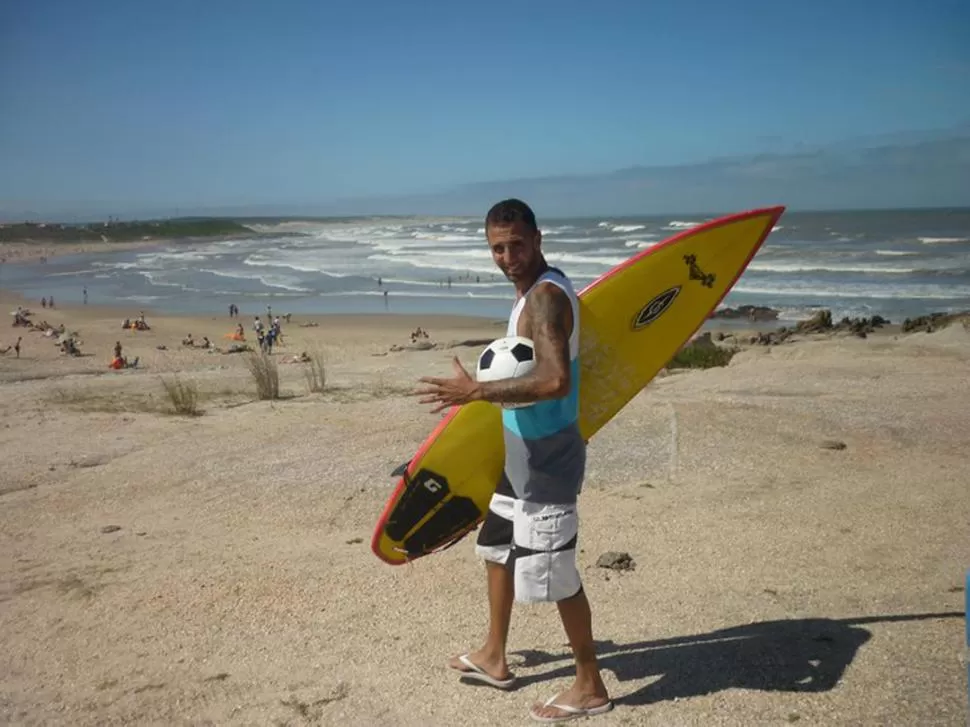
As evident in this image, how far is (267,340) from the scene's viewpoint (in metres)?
18.6

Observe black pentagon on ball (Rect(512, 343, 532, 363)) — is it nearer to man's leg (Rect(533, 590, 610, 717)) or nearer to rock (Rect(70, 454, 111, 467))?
man's leg (Rect(533, 590, 610, 717))

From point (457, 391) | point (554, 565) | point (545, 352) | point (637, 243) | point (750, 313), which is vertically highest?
point (637, 243)

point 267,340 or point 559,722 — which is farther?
point 267,340

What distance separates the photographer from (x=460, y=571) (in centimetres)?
508

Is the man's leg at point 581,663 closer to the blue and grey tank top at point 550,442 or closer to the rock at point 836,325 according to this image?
the blue and grey tank top at point 550,442

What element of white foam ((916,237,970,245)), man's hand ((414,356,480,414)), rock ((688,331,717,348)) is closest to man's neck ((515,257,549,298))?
man's hand ((414,356,480,414))

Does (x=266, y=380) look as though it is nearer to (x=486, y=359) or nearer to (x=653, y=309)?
(x=653, y=309)

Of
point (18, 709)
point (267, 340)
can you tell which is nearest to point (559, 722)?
point (18, 709)

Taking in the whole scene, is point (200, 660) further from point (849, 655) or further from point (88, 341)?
point (88, 341)

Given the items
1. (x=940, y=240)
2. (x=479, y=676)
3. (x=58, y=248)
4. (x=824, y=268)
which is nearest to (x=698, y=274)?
(x=479, y=676)

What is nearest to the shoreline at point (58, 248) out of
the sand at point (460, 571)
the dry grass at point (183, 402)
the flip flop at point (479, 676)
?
the dry grass at point (183, 402)

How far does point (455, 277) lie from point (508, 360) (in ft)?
117

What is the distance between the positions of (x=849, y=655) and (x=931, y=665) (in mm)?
316

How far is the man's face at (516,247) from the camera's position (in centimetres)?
324
